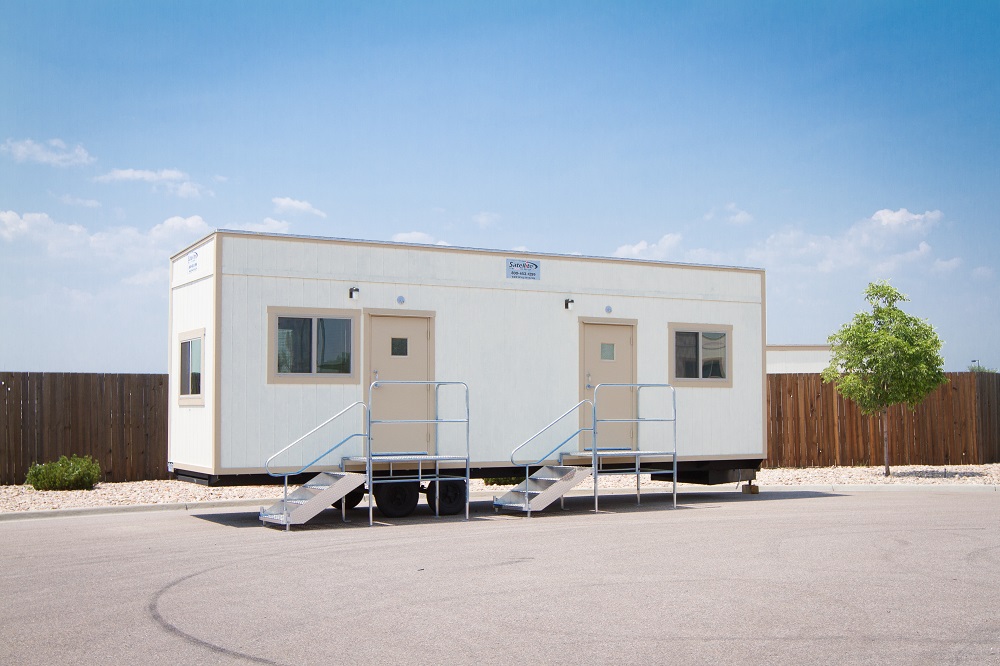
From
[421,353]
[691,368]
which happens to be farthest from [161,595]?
[691,368]

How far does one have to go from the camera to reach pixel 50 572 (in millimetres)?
9195

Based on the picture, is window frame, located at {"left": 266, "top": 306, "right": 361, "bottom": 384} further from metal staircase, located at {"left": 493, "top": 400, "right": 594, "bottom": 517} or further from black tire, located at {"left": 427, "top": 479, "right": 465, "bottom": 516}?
metal staircase, located at {"left": 493, "top": 400, "right": 594, "bottom": 517}

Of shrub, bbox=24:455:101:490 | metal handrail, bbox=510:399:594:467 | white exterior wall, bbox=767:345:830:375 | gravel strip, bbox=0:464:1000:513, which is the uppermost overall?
white exterior wall, bbox=767:345:830:375

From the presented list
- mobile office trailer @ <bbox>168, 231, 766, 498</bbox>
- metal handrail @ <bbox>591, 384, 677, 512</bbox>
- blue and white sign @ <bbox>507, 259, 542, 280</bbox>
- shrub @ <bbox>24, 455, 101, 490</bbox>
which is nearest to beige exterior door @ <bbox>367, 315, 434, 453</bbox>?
mobile office trailer @ <bbox>168, 231, 766, 498</bbox>

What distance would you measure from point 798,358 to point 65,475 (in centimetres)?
2153

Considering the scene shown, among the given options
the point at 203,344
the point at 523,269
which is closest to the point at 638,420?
the point at 523,269

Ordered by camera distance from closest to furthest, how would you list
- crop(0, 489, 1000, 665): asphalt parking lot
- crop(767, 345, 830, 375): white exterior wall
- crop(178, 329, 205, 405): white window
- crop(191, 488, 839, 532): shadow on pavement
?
crop(0, 489, 1000, 665): asphalt parking lot, crop(191, 488, 839, 532): shadow on pavement, crop(178, 329, 205, 405): white window, crop(767, 345, 830, 375): white exterior wall

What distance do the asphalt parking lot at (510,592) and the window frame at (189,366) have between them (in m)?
1.68

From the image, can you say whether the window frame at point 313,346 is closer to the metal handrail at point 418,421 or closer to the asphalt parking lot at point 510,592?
the metal handrail at point 418,421

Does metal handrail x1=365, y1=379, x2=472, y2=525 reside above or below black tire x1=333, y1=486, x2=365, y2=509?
above

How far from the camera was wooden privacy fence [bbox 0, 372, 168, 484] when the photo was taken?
58.3 ft

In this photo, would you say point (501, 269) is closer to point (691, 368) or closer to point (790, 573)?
point (691, 368)

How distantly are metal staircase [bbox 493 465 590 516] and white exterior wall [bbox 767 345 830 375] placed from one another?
702 inches

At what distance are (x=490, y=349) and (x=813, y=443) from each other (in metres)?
9.91
